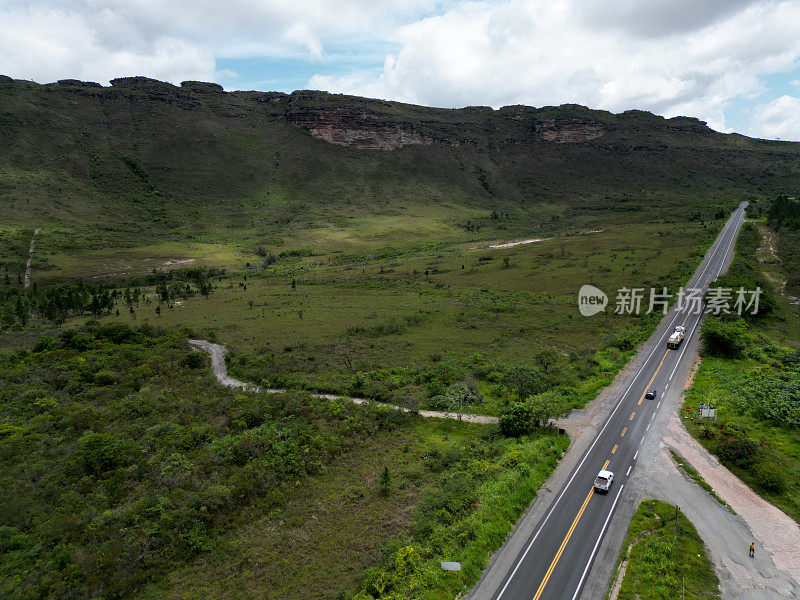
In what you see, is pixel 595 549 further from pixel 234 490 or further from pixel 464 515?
pixel 234 490

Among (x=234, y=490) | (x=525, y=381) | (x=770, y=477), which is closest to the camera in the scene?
(x=770, y=477)

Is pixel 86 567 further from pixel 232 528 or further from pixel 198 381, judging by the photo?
pixel 198 381

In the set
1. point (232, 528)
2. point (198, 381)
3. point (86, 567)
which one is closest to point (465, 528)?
point (232, 528)

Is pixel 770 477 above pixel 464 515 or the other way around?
above

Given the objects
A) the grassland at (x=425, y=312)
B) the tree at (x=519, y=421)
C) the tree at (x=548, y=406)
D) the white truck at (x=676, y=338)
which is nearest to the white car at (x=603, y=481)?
the tree at (x=519, y=421)

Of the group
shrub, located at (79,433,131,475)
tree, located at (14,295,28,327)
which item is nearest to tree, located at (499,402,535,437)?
shrub, located at (79,433,131,475)

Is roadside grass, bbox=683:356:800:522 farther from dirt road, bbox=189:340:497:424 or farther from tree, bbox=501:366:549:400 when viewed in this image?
dirt road, bbox=189:340:497:424

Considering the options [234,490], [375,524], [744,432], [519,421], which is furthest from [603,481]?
[234,490]

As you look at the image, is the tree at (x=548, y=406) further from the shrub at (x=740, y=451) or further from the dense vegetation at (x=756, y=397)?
the shrub at (x=740, y=451)
